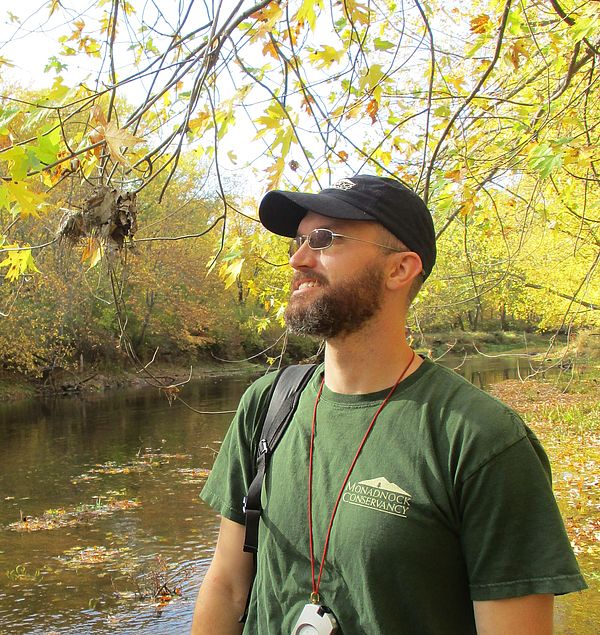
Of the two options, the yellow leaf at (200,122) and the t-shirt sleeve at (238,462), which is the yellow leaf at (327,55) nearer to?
the yellow leaf at (200,122)

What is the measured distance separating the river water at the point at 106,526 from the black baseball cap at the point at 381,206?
12.8 ft

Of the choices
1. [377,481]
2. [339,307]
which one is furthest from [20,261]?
[377,481]

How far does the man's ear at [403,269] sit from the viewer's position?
6.57 ft

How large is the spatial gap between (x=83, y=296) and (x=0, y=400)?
4.92m

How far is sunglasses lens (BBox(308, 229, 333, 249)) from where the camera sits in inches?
78.6

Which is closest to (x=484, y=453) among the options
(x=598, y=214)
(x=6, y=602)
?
(x=6, y=602)

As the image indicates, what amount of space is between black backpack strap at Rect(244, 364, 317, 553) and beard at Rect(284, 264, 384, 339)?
23cm

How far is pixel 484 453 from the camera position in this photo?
1.59 m

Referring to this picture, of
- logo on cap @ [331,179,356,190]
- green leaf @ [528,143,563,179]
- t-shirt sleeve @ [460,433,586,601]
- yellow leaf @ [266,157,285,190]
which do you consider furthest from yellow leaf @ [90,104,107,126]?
green leaf @ [528,143,563,179]

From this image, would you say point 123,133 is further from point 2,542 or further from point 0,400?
point 0,400

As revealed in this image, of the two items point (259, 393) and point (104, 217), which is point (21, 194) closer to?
point (104, 217)

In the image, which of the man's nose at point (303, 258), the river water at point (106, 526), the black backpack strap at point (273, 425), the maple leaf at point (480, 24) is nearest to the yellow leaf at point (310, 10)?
the man's nose at point (303, 258)

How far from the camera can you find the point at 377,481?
1703 millimetres

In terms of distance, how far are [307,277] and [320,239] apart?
115mm
